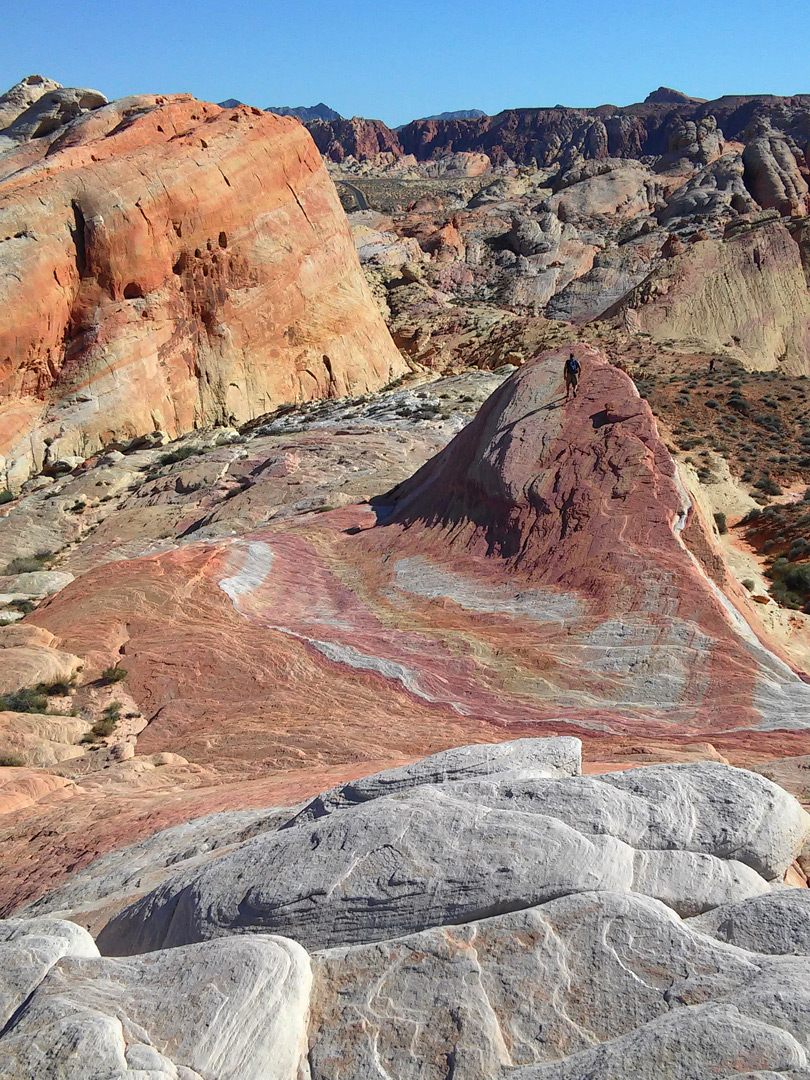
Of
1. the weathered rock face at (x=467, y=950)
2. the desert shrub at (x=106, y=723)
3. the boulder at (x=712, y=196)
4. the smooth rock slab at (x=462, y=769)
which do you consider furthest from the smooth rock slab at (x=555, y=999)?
the boulder at (x=712, y=196)

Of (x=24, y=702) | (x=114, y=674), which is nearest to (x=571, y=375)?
(x=114, y=674)

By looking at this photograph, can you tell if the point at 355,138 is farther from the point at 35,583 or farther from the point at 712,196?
the point at 35,583

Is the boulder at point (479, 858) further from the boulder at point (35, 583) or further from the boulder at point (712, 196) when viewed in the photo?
the boulder at point (712, 196)

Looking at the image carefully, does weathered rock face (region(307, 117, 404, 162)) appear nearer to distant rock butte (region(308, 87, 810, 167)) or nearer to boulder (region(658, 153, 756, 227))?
Result: distant rock butte (region(308, 87, 810, 167))

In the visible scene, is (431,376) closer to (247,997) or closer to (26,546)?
(26,546)

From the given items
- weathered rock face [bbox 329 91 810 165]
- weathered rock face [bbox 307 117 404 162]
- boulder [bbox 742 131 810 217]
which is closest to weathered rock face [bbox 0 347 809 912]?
boulder [bbox 742 131 810 217]

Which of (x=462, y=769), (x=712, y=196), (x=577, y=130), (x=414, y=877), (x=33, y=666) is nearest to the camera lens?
(x=414, y=877)

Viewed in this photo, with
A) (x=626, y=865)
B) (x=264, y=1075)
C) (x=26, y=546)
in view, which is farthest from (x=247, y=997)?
(x=26, y=546)
